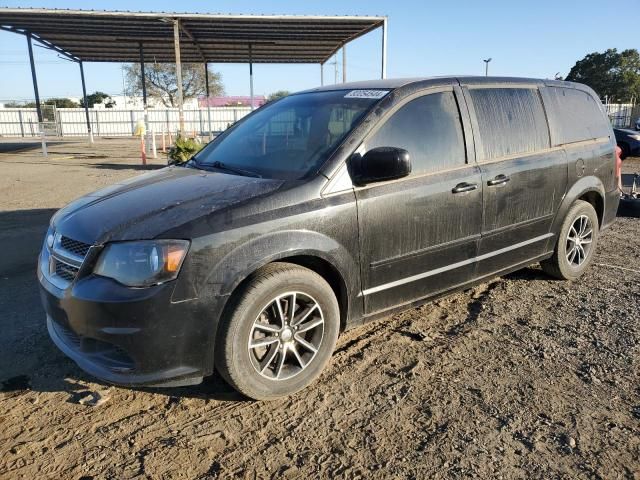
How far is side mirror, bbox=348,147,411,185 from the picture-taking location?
304cm

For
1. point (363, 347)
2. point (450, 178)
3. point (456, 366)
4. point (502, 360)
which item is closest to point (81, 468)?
point (363, 347)

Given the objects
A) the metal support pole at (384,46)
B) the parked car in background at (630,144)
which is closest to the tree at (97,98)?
the metal support pole at (384,46)

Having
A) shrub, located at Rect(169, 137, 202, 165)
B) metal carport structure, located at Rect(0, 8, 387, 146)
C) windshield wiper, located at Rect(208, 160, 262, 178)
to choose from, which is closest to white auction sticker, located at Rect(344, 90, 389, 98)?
windshield wiper, located at Rect(208, 160, 262, 178)

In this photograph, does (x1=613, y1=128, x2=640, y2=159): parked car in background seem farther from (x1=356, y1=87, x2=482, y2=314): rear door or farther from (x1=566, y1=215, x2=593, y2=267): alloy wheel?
(x1=356, y1=87, x2=482, y2=314): rear door

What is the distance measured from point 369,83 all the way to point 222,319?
2.23m

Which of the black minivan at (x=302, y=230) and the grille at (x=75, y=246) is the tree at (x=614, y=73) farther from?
the grille at (x=75, y=246)

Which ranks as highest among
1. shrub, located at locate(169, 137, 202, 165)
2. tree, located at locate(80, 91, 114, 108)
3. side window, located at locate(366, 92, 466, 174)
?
tree, located at locate(80, 91, 114, 108)

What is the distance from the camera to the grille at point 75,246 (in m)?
2.67

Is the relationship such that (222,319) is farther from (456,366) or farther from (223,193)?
(456,366)

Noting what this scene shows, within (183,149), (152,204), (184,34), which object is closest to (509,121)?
(152,204)

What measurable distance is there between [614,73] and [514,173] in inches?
2359

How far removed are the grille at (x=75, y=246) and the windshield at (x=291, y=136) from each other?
1.12m

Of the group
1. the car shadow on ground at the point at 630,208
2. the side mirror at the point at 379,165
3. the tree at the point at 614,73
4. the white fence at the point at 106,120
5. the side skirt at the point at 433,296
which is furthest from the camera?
the tree at the point at 614,73

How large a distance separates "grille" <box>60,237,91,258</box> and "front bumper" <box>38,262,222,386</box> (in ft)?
0.51
